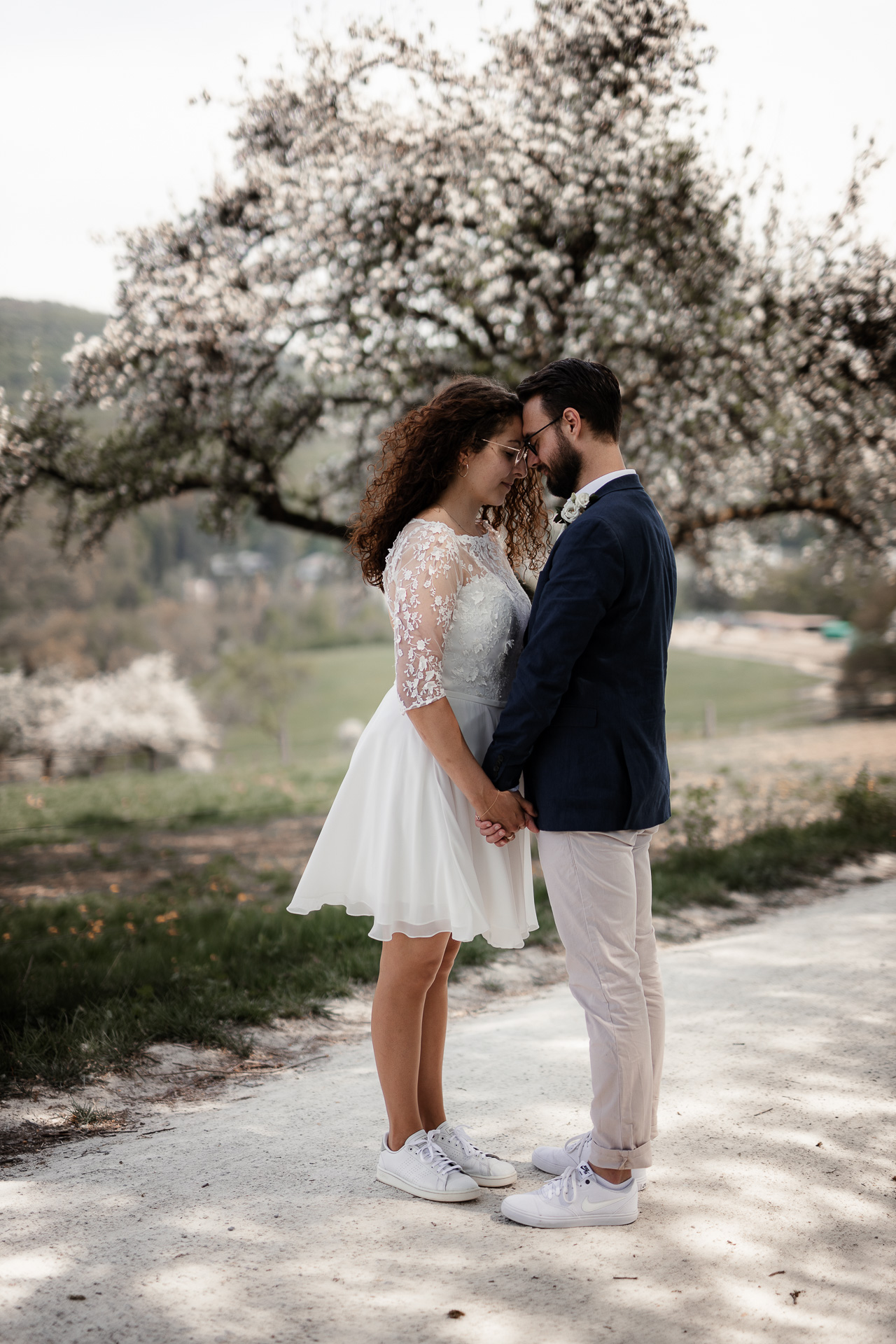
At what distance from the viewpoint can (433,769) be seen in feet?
8.90

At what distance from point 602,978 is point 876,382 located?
26.0 ft

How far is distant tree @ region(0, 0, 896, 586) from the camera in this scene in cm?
791

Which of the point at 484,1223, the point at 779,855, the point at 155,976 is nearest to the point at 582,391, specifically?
the point at 484,1223

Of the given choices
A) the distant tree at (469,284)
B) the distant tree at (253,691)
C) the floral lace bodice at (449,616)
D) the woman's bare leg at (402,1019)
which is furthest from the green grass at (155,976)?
the distant tree at (253,691)

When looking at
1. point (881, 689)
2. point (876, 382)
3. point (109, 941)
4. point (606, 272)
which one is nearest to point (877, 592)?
point (881, 689)

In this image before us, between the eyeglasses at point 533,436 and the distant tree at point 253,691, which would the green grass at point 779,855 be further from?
the distant tree at point 253,691

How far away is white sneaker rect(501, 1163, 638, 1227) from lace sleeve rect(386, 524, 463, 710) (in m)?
1.34

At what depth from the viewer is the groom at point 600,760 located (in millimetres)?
2479

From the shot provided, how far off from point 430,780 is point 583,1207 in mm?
1182

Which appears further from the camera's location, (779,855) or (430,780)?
(779,855)

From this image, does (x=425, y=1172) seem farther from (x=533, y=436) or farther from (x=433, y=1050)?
(x=533, y=436)

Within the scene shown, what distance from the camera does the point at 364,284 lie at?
8125 millimetres

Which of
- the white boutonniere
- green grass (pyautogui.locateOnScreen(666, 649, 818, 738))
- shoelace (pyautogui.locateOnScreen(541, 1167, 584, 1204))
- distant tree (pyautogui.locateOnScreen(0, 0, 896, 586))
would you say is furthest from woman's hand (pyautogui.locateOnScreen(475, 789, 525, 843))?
green grass (pyautogui.locateOnScreen(666, 649, 818, 738))

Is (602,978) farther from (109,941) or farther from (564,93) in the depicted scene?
(564,93)
